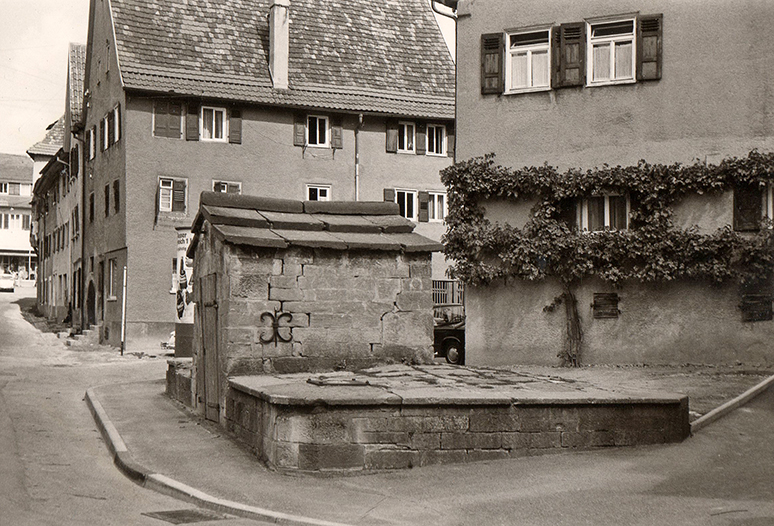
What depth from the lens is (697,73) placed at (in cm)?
1939

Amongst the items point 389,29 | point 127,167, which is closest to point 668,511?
point 127,167

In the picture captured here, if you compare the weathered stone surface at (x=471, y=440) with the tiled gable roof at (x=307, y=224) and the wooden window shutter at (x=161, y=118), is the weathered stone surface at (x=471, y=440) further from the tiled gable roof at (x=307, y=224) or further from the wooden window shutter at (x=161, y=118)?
the wooden window shutter at (x=161, y=118)

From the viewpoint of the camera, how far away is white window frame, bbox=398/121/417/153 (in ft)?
126

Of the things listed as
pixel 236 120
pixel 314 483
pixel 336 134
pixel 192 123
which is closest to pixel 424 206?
pixel 336 134

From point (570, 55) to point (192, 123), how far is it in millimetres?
17699

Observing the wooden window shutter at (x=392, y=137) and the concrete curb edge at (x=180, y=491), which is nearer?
the concrete curb edge at (x=180, y=491)

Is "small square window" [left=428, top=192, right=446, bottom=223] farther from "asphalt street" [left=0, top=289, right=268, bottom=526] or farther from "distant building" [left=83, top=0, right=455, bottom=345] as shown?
"asphalt street" [left=0, top=289, right=268, bottom=526]

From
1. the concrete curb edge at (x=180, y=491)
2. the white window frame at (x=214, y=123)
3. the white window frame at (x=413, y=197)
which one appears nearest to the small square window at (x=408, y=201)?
the white window frame at (x=413, y=197)

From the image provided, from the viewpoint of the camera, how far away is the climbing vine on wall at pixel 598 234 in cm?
1862

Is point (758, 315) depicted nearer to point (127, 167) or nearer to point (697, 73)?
point (697, 73)

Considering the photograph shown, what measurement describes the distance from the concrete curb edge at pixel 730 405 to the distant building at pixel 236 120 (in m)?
22.7

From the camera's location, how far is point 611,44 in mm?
20250

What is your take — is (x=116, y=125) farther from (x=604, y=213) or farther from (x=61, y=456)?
(x=61, y=456)

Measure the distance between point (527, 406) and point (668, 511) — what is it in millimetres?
2537
